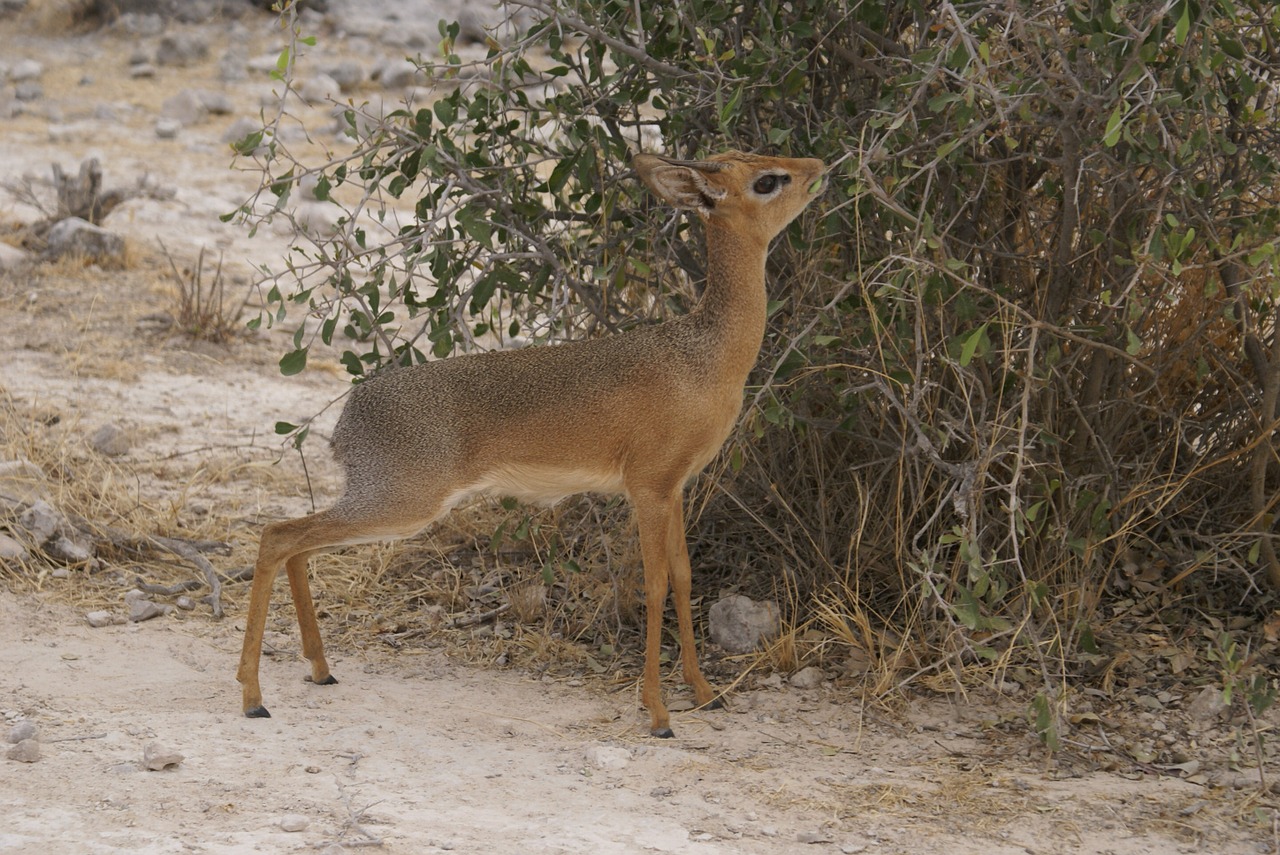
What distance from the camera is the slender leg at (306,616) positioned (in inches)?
181

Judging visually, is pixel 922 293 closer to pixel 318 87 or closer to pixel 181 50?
pixel 318 87

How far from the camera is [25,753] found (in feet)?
12.7

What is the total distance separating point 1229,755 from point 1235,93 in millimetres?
1890

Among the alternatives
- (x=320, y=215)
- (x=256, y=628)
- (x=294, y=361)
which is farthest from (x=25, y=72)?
(x=256, y=628)

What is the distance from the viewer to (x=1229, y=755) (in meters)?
4.12

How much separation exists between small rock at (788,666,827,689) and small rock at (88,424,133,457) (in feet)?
11.4

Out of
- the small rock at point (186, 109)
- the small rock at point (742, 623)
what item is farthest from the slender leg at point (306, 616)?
the small rock at point (186, 109)

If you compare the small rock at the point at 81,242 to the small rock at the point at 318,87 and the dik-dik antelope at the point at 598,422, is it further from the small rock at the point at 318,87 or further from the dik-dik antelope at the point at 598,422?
the dik-dik antelope at the point at 598,422

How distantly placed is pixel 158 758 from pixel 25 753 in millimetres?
362

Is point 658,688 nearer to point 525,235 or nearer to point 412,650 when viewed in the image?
point 412,650

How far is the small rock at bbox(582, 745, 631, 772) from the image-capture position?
13.3 ft

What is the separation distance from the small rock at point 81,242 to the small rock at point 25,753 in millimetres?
5781

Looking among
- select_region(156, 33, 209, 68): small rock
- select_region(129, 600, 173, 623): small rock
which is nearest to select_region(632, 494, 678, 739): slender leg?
select_region(129, 600, 173, 623): small rock

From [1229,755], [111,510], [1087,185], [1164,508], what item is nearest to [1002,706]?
[1229,755]
